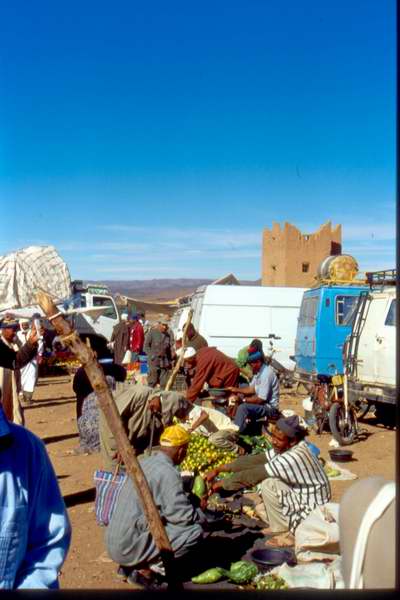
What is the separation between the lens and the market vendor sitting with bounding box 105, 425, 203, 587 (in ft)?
16.6

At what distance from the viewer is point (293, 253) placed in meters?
40.1

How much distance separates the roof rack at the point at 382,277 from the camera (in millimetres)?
11867

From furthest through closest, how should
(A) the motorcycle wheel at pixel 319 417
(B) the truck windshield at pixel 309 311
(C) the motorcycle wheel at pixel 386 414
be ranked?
(B) the truck windshield at pixel 309 311 < (C) the motorcycle wheel at pixel 386 414 < (A) the motorcycle wheel at pixel 319 417

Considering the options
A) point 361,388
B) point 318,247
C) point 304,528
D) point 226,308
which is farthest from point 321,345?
point 318,247

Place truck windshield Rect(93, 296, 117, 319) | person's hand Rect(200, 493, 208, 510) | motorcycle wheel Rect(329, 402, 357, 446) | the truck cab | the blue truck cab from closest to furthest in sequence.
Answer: person's hand Rect(200, 493, 208, 510) < motorcycle wheel Rect(329, 402, 357, 446) < the blue truck cab < the truck cab < truck windshield Rect(93, 296, 117, 319)

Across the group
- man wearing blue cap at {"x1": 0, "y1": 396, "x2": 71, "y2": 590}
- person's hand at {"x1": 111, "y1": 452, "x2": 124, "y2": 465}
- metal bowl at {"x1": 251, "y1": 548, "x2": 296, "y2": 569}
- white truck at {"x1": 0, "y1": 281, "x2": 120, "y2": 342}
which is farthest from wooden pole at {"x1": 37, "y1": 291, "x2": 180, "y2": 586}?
white truck at {"x1": 0, "y1": 281, "x2": 120, "y2": 342}

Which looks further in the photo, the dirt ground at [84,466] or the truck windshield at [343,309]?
the truck windshield at [343,309]

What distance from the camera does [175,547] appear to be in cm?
517

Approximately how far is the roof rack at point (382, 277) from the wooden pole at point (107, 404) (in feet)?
27.6

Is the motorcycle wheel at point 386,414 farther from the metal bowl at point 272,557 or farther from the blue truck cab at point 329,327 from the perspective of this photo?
the metal bowl at point 272,557

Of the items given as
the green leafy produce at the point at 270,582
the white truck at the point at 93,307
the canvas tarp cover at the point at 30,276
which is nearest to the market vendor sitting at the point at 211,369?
the green leafy produce at the point at 270,582

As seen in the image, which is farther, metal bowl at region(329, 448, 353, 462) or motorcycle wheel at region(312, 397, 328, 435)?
motorcycle wheel at region(312, 397, 328, 435)

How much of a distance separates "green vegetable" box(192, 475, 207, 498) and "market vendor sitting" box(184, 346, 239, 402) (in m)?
2.76

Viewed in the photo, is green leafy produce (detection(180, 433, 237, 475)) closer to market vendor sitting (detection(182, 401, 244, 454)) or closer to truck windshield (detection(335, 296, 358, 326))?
market vendor sitting (detection(182, 401, 244, 454))
